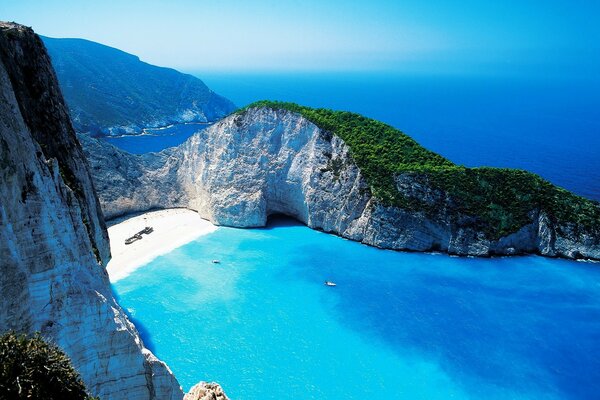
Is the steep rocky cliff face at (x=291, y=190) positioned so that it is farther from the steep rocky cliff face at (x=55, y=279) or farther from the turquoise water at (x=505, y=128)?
the turquoise water at (x=505, y=128)

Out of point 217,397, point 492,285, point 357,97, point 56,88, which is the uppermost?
point 357,97

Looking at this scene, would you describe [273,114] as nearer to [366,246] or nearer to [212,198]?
[212,198]

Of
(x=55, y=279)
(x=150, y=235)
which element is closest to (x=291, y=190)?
(x=150, y=235)

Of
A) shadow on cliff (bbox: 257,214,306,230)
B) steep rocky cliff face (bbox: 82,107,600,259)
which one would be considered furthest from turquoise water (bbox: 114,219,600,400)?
shadow on cliff (bbox: 257,214,306,230)

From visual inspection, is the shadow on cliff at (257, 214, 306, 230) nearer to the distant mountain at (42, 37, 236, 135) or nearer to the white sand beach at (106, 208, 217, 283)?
the white sand beach at (106, 208, 217, 283)

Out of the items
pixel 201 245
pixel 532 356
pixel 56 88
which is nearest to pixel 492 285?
pixel 532 356

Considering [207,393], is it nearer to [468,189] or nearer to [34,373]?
[34,373]
